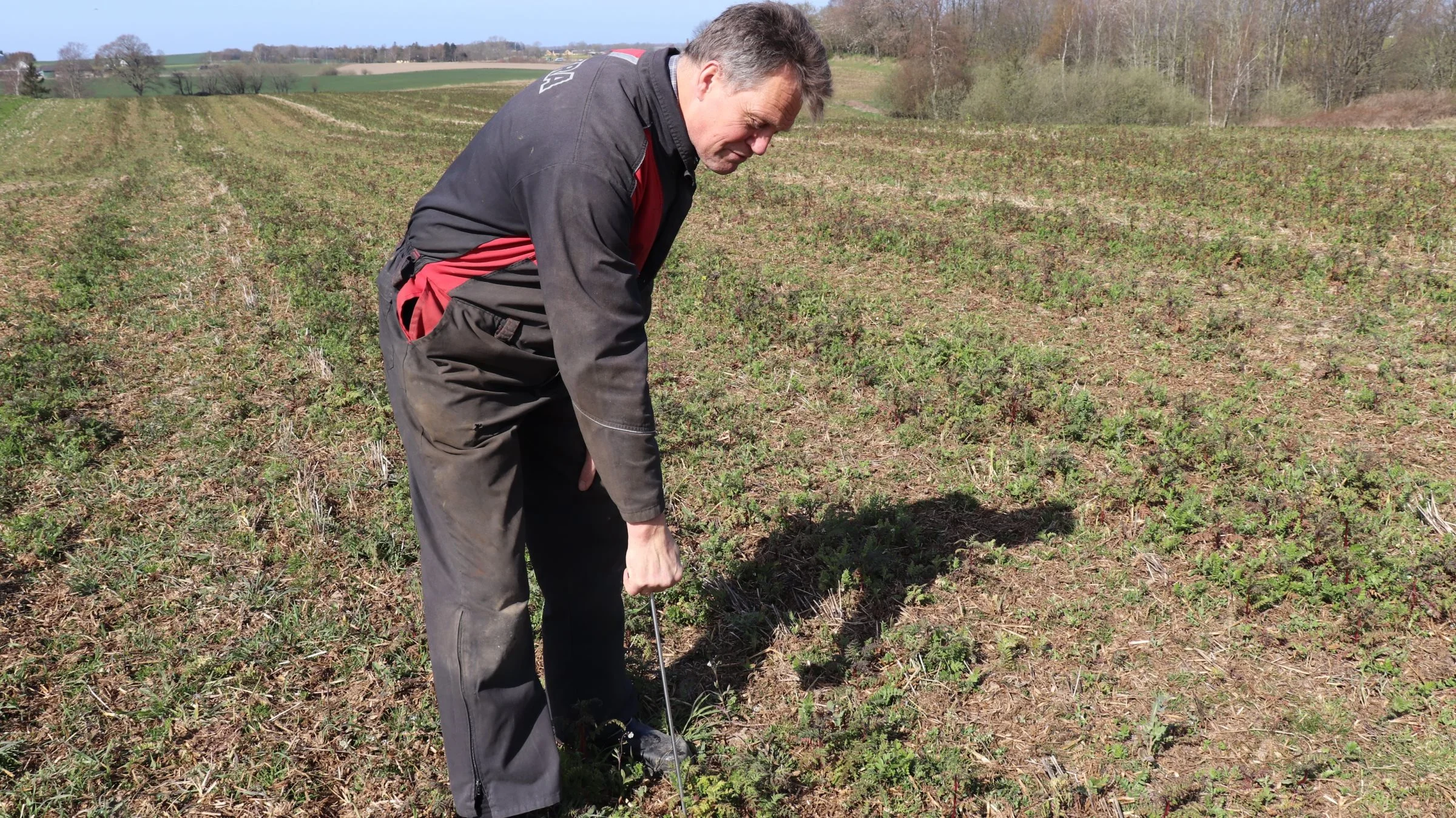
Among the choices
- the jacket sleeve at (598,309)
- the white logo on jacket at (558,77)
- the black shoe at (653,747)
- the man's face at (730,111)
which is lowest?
the black shoe at (653,747)

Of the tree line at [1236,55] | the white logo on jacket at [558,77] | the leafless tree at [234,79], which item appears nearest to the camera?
the white logo on jacket at [558,77]

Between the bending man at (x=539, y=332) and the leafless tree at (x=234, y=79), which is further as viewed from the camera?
the leafless tree at (x=234, y=79)

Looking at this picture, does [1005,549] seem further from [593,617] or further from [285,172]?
[285,172]

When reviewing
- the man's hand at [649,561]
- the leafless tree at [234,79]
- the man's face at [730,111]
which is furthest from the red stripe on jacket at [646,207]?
the leafless tree at [234,79]

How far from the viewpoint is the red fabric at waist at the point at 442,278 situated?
2.17m

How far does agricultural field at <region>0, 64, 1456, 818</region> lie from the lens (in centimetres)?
305

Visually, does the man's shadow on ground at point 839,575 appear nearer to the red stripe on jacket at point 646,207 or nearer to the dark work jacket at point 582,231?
the dark work jacket at point 582,231

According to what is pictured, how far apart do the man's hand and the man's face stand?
0.91m

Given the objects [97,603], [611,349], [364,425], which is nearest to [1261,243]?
[364,425]

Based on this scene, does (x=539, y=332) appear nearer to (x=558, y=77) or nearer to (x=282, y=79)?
(x=558, y=77)

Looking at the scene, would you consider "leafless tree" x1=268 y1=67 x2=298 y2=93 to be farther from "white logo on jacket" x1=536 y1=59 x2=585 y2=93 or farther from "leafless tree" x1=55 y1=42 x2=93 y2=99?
"white logo on jacket" x1=536 y1=59 x2=585 y2=93

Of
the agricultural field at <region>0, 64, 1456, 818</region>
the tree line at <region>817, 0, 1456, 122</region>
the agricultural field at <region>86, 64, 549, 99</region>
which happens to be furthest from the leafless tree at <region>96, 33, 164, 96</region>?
the agricultural field at <region>0, 64, 1456, 818</region>

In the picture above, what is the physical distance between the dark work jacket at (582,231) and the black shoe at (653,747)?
1173 millimetres

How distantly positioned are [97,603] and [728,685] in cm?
278
